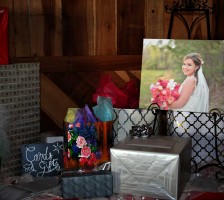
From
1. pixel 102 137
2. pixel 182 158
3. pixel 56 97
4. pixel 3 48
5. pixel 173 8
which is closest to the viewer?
pixel 182 158

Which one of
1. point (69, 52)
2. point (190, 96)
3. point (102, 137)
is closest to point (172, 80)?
point (190, 96)

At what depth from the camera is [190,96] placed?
1.38 m

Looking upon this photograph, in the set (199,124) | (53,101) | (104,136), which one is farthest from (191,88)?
(53,101)

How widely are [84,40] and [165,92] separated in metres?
0.45

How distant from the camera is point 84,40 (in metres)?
1.67

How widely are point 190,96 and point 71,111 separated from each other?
406 mm

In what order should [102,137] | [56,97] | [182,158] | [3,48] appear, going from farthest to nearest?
[56,97]
[3,48]
[102,137]
[182,158]

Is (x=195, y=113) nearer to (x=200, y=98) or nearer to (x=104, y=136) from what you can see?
(x=200, y=98)

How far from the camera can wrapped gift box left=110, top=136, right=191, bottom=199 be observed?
44.6 inches

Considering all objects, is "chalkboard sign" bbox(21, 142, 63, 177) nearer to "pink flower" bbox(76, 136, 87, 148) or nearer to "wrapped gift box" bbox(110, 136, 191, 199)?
"pink flower" bbox(76, 136, 87, 148)

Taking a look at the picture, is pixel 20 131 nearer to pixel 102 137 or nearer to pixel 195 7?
pixel 102 137

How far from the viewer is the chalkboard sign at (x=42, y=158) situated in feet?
4.50

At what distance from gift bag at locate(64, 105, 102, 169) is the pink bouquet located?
24 cm

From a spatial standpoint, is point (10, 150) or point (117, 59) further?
point (117, 59)
